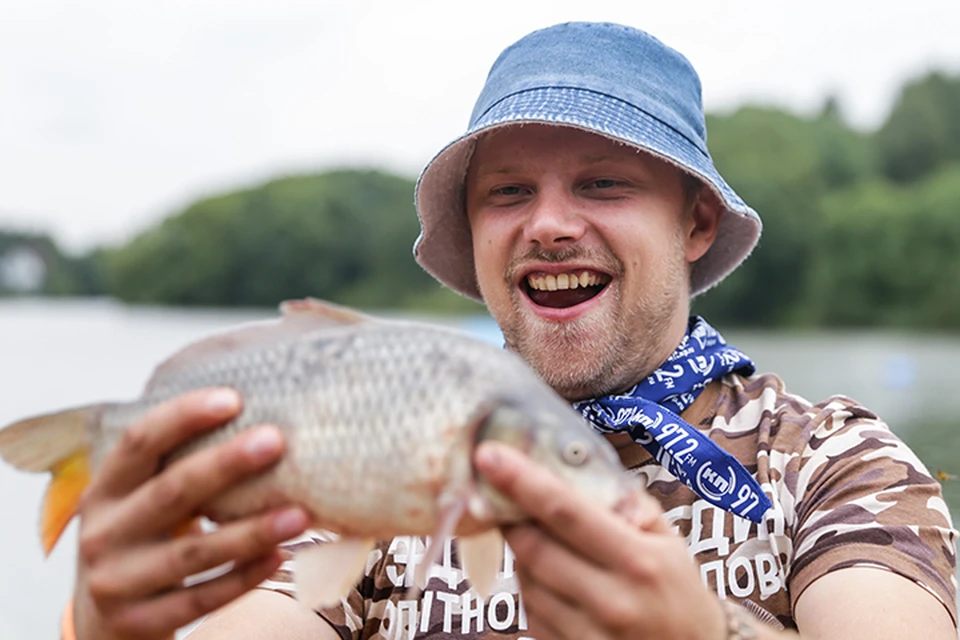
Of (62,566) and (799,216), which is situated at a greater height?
(62,566)

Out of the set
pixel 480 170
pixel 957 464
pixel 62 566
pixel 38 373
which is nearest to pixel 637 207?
pixel 480 170

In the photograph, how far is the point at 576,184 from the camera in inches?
116

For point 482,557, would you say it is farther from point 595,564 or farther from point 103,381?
point 103,381

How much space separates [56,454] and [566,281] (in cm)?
159

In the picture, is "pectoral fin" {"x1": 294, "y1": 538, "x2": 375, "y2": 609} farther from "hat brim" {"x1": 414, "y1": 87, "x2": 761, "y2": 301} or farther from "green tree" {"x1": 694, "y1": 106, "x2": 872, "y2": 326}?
"green tree" {"x1": 694, "y1": 106, "x2": 872, "y2": 326}

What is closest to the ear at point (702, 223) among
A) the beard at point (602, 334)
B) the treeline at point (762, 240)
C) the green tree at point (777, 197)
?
the beard at point (602, 334)

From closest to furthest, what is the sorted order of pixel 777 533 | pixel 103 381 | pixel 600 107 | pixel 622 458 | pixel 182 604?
1. pixel 182 604
2. pixel 777 533
3. pixel 622 458
4. pixel 600 107
5. pixel 103 381

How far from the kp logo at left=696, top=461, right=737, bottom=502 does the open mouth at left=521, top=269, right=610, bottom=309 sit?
28.6 inches

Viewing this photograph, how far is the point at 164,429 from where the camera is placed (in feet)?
5.37

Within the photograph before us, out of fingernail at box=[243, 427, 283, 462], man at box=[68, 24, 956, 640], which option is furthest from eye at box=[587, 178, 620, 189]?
fingernail at box=[243, 427, 283, 462]

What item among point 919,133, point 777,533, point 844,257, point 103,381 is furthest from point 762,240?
point 777,533

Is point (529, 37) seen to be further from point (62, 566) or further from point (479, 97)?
point (62, 566)

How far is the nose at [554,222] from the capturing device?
113 inches

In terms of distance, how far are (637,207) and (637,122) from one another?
26cm
